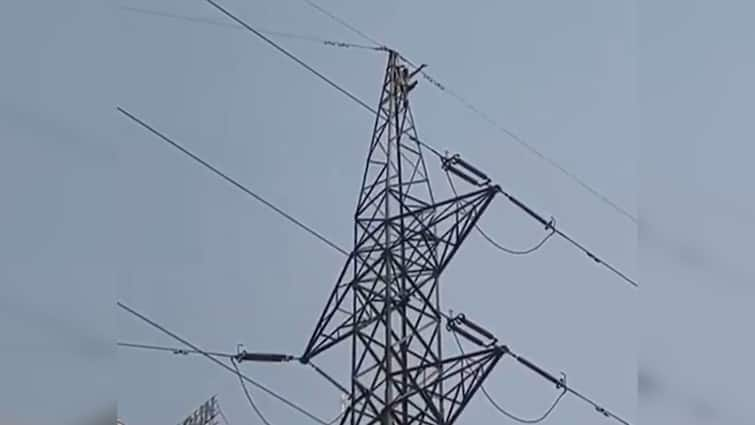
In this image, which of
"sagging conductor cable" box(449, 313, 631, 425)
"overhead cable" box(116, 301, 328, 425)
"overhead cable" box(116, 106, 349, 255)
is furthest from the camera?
"sagging conductor cable" box(449, 313, 631, 425)

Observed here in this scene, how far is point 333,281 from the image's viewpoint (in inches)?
104

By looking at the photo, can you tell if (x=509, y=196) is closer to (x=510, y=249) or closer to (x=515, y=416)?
(x=510, y=249)

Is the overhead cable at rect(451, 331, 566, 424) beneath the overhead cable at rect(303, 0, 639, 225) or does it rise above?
beneath

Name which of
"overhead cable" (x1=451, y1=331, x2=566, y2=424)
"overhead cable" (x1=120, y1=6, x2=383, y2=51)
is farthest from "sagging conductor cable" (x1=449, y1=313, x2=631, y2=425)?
"overhead cable" (x1=120, y1=6, x2=383, y2=51)

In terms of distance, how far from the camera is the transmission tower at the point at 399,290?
2.58 metres

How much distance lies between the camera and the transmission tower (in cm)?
258

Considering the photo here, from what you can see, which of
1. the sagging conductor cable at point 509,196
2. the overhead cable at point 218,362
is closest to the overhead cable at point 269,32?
the sagging conductor cable at point 509,196

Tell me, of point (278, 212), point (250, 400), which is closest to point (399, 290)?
point (278, 212)

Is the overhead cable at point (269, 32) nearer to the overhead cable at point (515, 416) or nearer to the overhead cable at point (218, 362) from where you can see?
the overhead cable at point (218, 362)

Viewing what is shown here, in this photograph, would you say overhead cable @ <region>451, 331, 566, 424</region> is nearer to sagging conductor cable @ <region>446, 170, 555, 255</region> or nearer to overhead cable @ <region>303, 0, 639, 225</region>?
sagging conductor cable @ <region>446, 170, 555, 255</region>

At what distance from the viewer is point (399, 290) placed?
8.63ft

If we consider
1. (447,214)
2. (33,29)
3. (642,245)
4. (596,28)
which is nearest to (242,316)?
(447,214)

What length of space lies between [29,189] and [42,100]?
0.61 feet

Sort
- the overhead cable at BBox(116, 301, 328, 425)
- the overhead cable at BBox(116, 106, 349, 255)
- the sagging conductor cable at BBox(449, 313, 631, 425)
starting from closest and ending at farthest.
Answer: the overhead cable at BBox(116, 301, 328, 425) < the overhead cable at BBox(116, 106, 349, 255) < the sagging conductor cable at BBox(449, 313, 631, 425)
